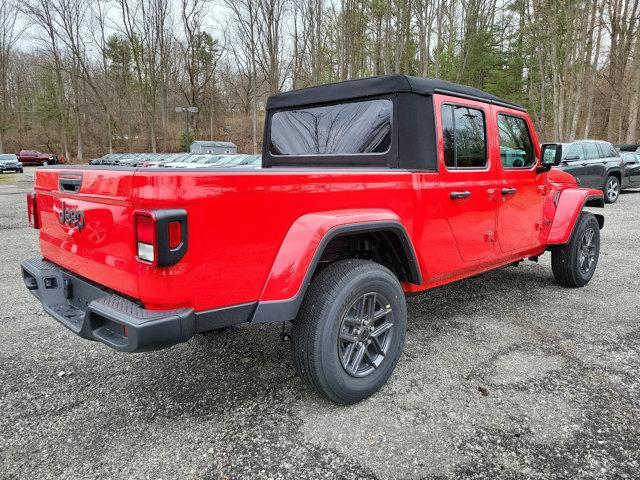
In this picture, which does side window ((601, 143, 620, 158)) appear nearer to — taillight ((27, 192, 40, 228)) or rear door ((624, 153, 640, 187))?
rear door ((624, 153, 640, 187))

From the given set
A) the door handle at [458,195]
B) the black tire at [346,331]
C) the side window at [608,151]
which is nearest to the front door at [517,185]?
the door handle at [458,195]

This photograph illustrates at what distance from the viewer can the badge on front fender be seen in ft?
7.74

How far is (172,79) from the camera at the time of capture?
139 feet

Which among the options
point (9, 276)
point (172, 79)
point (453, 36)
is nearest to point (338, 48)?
point (453, 36)

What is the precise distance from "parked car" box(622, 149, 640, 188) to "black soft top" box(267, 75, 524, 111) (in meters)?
13.1

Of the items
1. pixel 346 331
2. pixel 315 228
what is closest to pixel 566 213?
pixel 346 331

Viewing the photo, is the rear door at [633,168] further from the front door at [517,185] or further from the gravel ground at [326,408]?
the gravel ground at [326,408]

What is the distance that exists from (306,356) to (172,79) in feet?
148

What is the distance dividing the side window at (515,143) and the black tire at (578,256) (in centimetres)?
111

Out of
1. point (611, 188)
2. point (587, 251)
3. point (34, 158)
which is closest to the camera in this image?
point (587, 251)

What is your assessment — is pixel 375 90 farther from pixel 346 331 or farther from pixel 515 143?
pixel 346 331

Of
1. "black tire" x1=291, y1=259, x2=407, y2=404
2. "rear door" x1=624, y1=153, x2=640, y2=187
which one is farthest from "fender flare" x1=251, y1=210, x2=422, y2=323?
"rear door" x1=624, y1=153, x2=640, y2=187

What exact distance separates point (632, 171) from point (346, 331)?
15.8 m

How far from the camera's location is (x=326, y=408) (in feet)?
8.58
